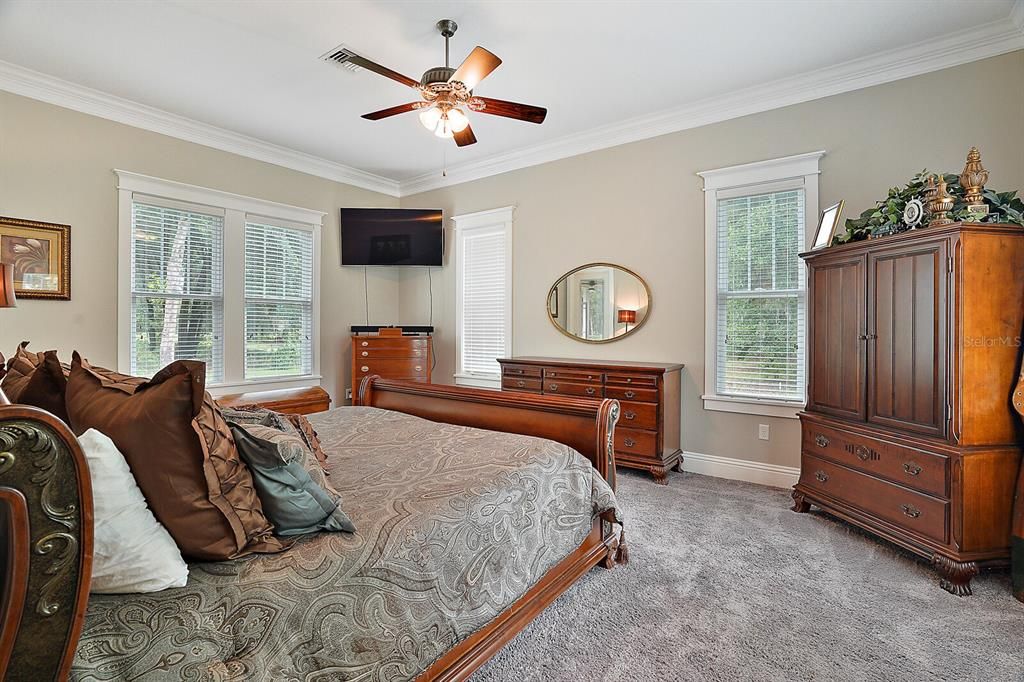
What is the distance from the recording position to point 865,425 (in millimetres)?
2736

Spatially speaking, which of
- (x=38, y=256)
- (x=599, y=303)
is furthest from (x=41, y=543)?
(x=599, y=303)

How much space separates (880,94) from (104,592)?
4560mm

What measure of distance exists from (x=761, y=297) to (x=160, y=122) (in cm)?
499

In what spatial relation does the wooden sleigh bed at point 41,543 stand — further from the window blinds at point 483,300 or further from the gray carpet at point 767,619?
the window blinds at point 483,300

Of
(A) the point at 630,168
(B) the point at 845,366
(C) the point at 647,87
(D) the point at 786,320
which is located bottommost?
(B) the point at 845,366

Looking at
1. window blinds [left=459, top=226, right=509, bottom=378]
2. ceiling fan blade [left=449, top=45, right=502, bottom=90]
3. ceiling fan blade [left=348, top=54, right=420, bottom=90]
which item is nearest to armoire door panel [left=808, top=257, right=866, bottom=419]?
ceiling fan blade [left=449, top=45, right=502, bottom=90]

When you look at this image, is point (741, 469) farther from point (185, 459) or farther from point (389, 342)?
point (185, 459)

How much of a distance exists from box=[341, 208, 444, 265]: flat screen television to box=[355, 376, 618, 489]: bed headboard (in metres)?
2.77

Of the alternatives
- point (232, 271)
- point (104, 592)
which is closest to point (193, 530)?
point (104, 592)

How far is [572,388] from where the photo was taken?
4.10 meters

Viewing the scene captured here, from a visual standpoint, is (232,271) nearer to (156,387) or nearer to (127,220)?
(127,220)

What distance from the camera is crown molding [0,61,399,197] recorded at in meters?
3.44

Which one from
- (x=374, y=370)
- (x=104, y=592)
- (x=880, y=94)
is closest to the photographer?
(x=104, y=592)

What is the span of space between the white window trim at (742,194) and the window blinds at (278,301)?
3891mm
